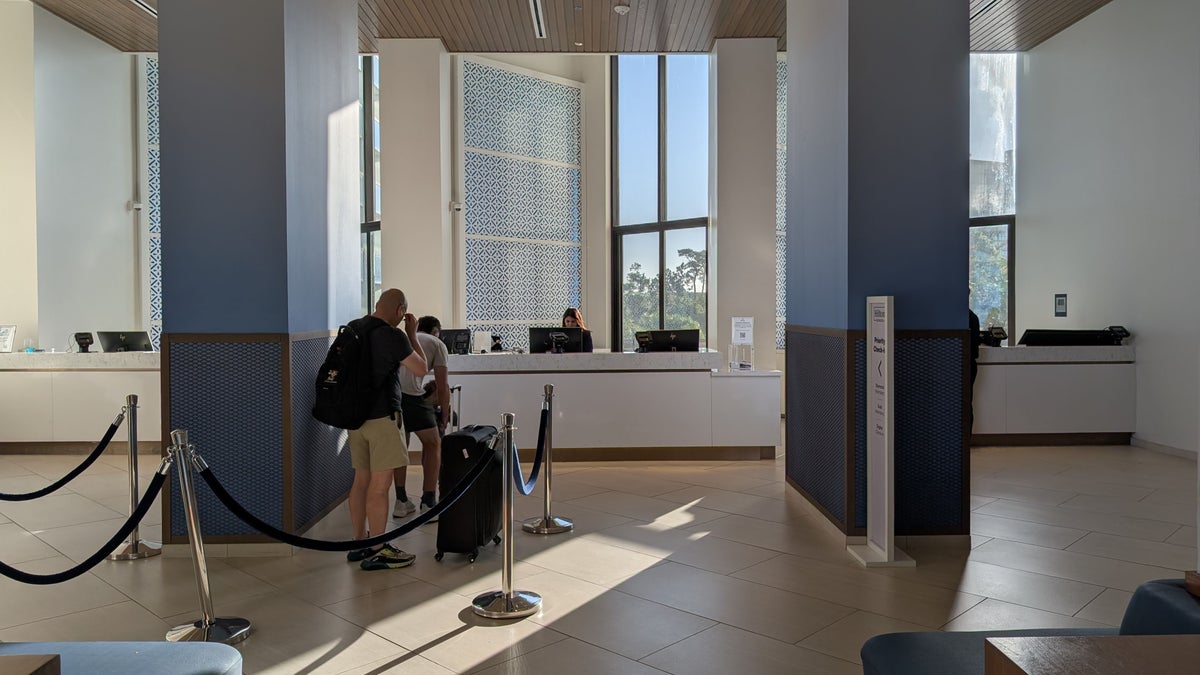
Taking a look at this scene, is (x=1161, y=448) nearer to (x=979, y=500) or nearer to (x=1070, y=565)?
(x=979, y=500)

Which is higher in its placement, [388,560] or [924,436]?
[924,436]

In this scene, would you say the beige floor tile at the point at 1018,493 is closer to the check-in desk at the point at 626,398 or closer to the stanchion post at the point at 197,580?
the check-in desk at the point at 626,398

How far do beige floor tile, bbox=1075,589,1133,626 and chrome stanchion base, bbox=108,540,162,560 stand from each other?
16.9 ft

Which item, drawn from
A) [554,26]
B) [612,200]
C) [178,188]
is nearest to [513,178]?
[612,200]

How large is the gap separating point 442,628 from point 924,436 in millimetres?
3171

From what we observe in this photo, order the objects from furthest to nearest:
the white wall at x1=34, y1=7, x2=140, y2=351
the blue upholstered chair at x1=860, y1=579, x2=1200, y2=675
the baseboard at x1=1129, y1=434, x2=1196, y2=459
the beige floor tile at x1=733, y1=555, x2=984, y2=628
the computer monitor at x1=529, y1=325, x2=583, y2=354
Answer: the white wall at x1=34, y1=7, x2=140, y2=351 < the computer monitor at x1=529, y1=325, x2=583, y2=354 < the baseboard at x1=1129, y1=434, x2=1196, y2=459 < the beige floor tile at x1=733, y1=555, x2=984, y2=628 < the blue upholstered chair at x1=860, y1=579, x2=1200, y2=675

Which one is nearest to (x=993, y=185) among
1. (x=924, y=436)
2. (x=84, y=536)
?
(x=924, y=436)

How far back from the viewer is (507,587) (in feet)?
12.8

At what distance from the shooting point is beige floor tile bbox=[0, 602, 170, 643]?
11.9 feet

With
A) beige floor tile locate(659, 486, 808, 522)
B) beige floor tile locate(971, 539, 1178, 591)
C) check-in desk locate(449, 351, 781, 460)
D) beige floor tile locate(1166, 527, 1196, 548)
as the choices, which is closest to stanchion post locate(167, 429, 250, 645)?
beige floor tile locate(659, 486, 808, 522)

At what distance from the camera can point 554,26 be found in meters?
9.84

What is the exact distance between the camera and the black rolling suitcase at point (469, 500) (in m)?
4.74

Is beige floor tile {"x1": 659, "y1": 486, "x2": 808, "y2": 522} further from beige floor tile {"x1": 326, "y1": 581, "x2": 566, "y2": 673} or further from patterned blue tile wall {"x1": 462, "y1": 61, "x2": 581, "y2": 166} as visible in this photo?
patterned blue tile wall {"x1": 462, "y1": 61, "x2": 581, "y2": 166}

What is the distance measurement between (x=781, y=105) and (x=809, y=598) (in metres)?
9.07
